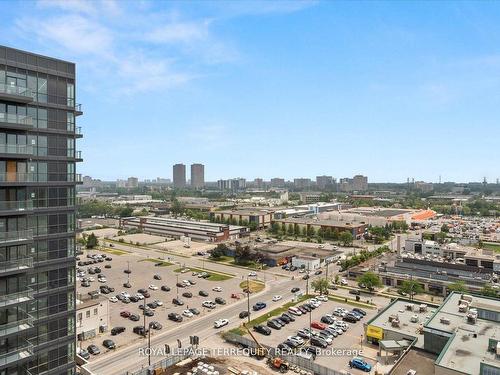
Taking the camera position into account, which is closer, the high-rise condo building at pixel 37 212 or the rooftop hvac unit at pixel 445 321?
the high-rise condo building at pixel 37 212

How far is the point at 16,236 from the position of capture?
62.7 feet

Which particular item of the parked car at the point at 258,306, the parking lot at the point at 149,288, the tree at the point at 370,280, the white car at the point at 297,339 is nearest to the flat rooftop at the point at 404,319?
the white car at the point at 297,339

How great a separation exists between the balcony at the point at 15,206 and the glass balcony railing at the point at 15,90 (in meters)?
5.52

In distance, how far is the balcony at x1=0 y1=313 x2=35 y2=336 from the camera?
18.4m

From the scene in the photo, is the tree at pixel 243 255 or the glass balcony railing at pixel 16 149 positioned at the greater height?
the glass balcony railing at pixel 16 149

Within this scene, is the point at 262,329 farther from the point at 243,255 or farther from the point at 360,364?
the point at 243,255

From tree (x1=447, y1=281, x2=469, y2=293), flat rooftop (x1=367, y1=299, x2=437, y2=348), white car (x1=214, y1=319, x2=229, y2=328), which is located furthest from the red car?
tree (x1=447, y1=281, x2=469, y2=293)

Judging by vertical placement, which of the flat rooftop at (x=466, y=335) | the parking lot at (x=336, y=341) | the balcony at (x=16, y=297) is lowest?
the parking lot at (x=336, y=341)

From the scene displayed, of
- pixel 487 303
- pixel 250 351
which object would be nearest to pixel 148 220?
pixel 250 351

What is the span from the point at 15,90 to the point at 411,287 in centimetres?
5085

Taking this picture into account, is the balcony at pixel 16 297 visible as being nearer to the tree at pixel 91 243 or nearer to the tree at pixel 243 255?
the tree at pixel 243 255

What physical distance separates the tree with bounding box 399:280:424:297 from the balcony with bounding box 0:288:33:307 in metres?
47.3

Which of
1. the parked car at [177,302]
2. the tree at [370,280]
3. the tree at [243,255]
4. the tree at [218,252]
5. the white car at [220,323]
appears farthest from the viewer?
the tree at [218,252]

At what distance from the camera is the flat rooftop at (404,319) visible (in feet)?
115
